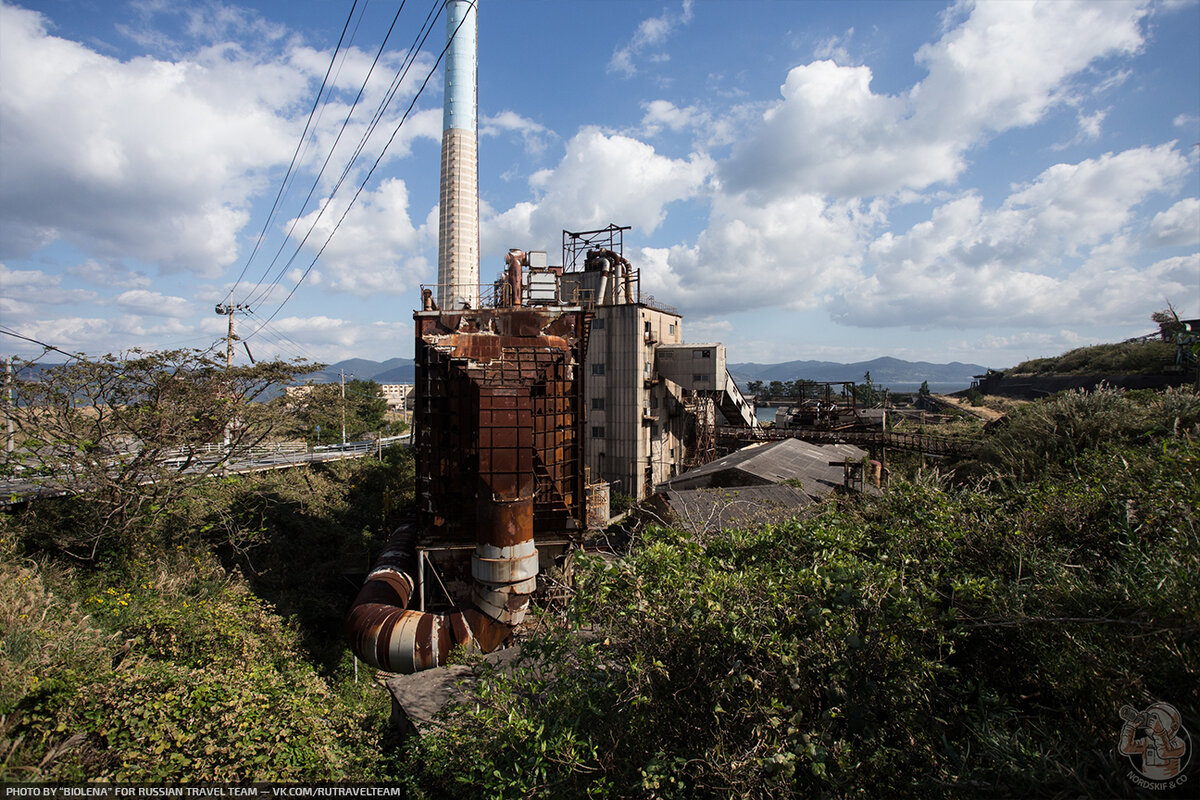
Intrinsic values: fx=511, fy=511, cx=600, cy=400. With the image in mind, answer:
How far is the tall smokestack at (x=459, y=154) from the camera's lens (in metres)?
33.4

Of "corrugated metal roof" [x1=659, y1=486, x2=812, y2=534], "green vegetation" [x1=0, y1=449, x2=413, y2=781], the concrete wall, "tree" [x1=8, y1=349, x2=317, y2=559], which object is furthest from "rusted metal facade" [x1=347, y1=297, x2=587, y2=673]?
the concrete wall

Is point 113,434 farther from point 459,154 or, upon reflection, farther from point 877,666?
point 459,154

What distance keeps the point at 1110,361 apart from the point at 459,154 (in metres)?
57.5

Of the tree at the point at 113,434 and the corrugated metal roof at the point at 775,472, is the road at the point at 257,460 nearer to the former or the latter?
the tree at the point at 113,434

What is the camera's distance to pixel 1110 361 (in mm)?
45562

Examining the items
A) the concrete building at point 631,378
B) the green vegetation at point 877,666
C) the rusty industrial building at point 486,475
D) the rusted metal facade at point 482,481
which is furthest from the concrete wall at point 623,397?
the green vegetation at point 877,666

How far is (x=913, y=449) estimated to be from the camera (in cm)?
2705

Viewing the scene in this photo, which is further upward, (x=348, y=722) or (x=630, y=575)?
(x=630, y=575)

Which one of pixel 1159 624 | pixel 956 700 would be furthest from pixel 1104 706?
pixel 956 700

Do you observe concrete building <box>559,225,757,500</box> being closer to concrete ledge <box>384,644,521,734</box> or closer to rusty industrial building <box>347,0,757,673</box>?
rusty industrial building <box>347,0,757,673</box>

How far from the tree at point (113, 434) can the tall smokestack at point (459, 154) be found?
20501mm

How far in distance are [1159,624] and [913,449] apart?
85.1ft

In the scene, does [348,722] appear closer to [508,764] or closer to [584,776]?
[508,764]

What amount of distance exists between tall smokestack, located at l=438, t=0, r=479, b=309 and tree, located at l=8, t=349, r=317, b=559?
20.5m
